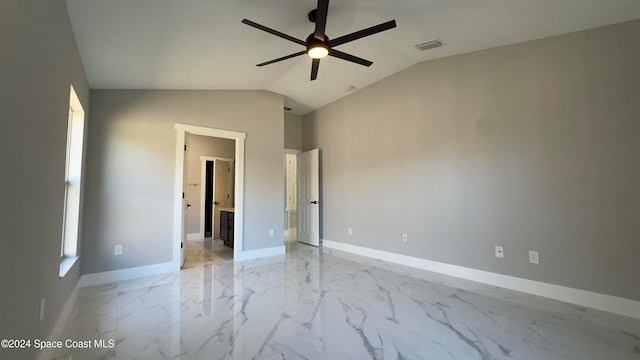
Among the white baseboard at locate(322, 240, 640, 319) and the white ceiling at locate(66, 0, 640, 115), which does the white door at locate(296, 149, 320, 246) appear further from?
the white ceiling at locate(66, 0, 640, 115)

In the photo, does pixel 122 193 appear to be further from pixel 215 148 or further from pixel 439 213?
pixel 439 213

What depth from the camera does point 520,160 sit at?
3.05 meters

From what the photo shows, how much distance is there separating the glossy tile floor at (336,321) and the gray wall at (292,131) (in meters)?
3.48

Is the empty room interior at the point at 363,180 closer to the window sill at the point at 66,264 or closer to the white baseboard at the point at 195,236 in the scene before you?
the window sill at the point at 66,264

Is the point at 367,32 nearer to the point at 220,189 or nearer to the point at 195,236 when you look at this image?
the point at 220,189

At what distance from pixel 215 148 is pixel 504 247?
20.8 feet

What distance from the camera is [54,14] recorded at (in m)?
1.76

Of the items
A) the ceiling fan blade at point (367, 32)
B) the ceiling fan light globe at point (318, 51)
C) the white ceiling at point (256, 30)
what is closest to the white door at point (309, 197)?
the white ceiling at point (256, 30)

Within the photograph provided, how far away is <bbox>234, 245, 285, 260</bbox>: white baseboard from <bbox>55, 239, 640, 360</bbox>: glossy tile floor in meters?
0.97

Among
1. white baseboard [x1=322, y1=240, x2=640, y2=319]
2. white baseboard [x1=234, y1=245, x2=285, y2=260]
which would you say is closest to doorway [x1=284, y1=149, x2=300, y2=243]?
white baseboard [x1=234, y1=245, x2=285, y2=260]

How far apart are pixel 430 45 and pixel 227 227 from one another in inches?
188

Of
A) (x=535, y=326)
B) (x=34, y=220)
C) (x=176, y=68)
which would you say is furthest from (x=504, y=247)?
(x=176, y=68)

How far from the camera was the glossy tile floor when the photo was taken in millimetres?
1883

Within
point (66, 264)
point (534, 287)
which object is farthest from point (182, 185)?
point (534, 287)
